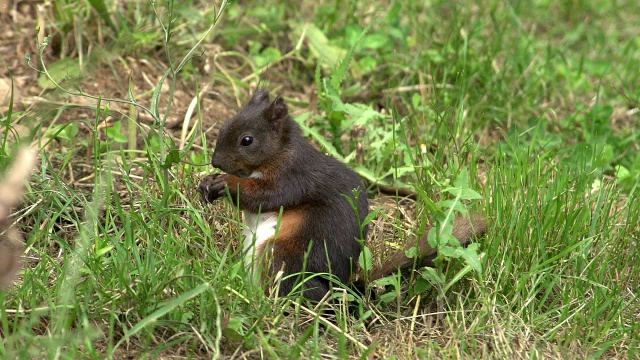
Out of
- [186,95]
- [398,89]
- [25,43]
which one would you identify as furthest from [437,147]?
[25,43]

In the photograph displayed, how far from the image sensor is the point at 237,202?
3.93 meters

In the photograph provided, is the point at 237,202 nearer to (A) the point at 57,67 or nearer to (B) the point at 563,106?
(A) the point at 57,67

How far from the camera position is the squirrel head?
4.03m

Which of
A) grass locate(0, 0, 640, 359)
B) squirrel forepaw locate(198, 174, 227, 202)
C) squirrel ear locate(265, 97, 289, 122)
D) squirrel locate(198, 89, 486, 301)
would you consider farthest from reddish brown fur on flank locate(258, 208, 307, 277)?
squirrel ear locate(265, 97, 289, 122)

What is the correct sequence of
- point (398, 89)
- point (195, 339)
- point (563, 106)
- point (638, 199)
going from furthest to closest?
point (563, 106)
point (398, 89)
point (638, 199)
point (195, 339)

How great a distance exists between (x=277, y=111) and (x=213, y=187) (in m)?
0.45

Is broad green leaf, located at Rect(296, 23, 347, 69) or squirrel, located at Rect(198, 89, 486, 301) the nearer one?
squirrel, located at Rect(198, 89, 486, 301)

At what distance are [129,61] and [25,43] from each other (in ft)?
2.15

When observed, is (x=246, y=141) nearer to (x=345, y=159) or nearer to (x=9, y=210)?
(x=345, y=159)

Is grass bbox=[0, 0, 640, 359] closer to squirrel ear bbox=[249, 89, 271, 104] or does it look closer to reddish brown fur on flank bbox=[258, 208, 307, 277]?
reddish brown fur on flank bbox=[258, 208, 307, 277]

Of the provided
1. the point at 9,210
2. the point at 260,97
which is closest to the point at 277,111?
the point at 260,97

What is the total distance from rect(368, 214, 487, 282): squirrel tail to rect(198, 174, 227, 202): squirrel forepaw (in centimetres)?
74

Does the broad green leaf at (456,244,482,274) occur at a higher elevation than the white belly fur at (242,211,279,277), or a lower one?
higher

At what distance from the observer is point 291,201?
13.0 feet
